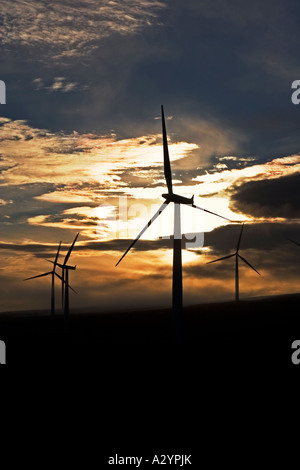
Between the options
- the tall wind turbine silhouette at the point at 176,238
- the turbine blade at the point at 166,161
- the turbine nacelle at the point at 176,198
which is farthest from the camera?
the turbine blade at the point at 166,161

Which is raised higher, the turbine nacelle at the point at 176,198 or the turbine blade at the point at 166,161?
the turbine blade at the point at 166,161

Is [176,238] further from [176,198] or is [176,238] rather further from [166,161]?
[166,161]

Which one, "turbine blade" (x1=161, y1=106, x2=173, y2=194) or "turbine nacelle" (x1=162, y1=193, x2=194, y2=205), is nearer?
"turbine nacelle" (x1=162, y1=193, x2=194, y2=205)

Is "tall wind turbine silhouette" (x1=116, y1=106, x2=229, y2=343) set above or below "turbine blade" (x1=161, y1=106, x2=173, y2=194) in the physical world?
below

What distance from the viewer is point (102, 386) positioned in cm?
5038

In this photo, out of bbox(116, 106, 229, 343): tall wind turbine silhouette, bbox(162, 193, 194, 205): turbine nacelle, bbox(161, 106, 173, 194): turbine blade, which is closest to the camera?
bbox(116, 106, 229, 343): tall wind turbine silhouette

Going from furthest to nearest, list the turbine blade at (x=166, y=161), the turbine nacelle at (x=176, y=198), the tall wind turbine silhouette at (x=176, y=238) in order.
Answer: the turbine blade at (x=166, y=161)
the turbine nacelle at (x=176, y=198)
the tall wind turbine silhouette at (x=176, y=238)

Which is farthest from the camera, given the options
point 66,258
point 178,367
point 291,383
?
point 66,258

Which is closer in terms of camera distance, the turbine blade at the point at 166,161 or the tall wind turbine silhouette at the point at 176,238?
the tall wind turbine silhouette at the point at 176,238
